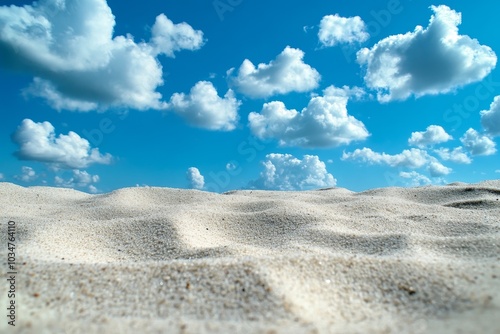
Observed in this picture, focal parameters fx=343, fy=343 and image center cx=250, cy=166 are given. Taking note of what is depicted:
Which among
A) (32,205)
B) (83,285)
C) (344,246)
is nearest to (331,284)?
(344,246)

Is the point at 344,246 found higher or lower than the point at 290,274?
higher

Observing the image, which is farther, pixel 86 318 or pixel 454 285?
pixel 454 285

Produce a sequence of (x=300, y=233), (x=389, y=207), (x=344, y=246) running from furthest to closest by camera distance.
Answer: (x=389, y=207) < (x=300, y=233) < (x=344, y=246)

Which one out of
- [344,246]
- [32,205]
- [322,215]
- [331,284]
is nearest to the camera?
[331,284]

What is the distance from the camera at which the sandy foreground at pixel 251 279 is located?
2.17 m

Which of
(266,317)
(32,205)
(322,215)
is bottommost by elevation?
(266,317)

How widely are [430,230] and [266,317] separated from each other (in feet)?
12.4

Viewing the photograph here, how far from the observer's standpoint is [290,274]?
279cm

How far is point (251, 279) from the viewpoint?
262cm

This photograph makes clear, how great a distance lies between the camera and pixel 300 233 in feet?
15.9

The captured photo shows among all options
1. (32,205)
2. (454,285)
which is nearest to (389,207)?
(454,285)

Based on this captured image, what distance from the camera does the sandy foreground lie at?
2.17m

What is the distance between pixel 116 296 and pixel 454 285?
2549 mm

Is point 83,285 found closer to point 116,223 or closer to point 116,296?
point 116,296
